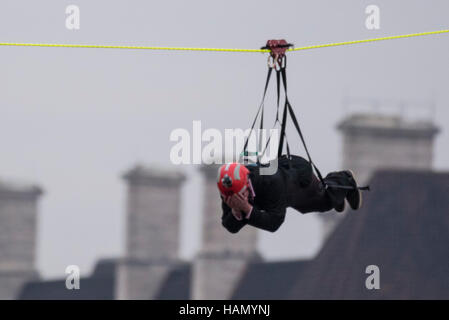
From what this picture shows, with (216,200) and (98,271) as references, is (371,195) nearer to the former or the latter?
(216,200)

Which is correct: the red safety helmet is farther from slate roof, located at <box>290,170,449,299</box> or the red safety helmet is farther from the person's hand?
slate roof, located at <box>290,170,449,299</box>

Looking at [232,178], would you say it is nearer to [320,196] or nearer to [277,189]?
[277,189]

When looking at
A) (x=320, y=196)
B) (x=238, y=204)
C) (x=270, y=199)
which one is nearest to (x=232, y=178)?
(x=238, y=204)

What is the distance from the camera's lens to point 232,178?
19.3 metres

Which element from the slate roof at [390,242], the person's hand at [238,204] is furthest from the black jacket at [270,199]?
the slate roof at [390,242]

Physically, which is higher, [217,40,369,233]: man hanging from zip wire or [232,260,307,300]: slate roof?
[217,40,369,233]: man hanging from zip wire

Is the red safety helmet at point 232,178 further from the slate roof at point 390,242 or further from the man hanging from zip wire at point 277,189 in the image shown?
the slate roof at point 390,242

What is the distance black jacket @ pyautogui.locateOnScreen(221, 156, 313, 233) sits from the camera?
19.9 meters

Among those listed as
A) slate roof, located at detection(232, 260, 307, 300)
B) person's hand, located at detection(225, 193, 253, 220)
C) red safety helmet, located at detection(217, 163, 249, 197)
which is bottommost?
slate roof, located at detection(232, 260, 307, 300)

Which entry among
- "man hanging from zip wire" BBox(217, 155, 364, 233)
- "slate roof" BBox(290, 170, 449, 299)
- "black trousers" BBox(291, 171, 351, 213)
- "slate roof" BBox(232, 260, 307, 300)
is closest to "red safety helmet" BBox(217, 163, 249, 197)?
"man hanging from zip wire" BBox(217, 155, 364, 233)

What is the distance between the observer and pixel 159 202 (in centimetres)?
5597
